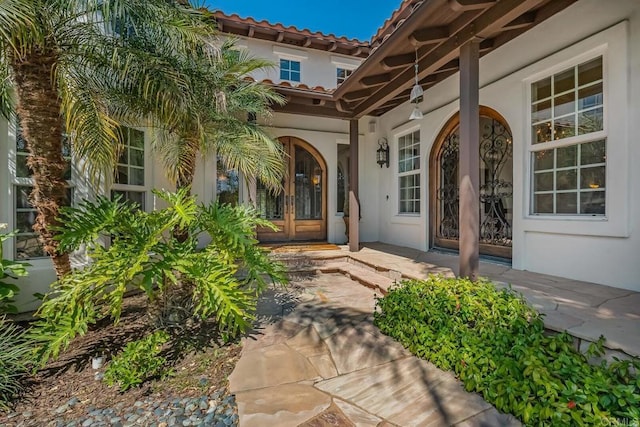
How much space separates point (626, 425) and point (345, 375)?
68.1 inches

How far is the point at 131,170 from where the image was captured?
5004 millimetres

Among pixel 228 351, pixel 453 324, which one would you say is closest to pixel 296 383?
pixel 228 351

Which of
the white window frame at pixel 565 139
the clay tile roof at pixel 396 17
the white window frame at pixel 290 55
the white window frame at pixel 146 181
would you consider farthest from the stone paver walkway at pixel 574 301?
the white window frame at pixel 290 55

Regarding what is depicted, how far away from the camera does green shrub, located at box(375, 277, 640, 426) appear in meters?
1.83

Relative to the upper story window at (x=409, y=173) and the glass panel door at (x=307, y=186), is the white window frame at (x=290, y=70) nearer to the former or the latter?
the glass panel door at (x=307, y=186)

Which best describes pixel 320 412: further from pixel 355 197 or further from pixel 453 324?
pixel 355 197

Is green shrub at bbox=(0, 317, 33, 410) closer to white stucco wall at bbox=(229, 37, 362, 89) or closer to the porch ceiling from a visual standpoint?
the porch ceiling

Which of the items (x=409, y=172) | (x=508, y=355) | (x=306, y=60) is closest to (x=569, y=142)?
(x=508, y=355)

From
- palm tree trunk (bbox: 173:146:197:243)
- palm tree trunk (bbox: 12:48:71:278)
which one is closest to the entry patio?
palm tree trunk (bbox: 173:146:197:243)

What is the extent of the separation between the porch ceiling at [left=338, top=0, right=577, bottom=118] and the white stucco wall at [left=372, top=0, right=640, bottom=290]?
0.35 metres

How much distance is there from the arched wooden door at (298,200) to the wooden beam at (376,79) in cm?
282

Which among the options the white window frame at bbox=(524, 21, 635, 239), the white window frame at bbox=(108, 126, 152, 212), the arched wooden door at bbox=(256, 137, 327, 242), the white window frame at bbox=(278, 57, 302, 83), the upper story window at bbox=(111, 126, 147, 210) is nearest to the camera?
the white window frame at bbox=(524, 21, 635, 239)

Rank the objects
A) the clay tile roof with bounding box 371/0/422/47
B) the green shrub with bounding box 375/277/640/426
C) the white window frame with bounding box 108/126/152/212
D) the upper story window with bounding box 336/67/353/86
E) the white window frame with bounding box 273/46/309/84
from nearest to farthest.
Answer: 1. the green shrub with bounding box 375/277/640/426
2. the white window frame with bounding box 108/126/152/212
3. the clay tile roof with bounding box 371/0/422/47
4. the white window frame with bounding box 273/46/309/84
5. the upper story window with bounding box 336/67/353/86

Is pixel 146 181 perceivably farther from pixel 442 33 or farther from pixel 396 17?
pixel 396 17
